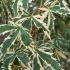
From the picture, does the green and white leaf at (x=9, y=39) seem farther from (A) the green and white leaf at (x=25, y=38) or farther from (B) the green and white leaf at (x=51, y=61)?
(B) the green and white leaf at (x=51, y=61)

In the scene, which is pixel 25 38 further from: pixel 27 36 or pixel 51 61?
pixel 51 61

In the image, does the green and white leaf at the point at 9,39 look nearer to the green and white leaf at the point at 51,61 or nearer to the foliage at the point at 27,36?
the foliage at the point at 27,36

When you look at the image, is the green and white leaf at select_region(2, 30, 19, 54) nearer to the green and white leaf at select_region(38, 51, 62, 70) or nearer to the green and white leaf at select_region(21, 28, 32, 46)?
the green and white leaf at select_region(21, 28, 32, 46)

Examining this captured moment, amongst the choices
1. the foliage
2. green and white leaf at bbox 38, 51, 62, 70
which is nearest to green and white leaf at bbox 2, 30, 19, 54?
the foliage

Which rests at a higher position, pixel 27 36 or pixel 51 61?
pixel 27 36

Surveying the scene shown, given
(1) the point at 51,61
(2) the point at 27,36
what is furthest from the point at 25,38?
(1) the point at 51,61

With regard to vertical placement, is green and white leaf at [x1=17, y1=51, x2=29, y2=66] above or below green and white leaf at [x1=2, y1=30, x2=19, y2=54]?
below

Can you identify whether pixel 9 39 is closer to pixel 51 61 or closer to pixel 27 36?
pixel 27 36

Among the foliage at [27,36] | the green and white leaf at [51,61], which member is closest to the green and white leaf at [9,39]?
the foliage at [27,36]

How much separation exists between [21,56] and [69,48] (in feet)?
3.07

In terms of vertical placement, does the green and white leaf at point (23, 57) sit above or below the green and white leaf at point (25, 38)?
below

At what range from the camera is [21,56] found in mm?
1124

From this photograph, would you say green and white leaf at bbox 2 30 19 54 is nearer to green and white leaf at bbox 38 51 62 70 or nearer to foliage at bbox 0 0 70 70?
foliage at bbox 0 0 70 70

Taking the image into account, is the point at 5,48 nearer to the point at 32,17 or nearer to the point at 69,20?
the point at 32,17
